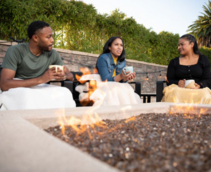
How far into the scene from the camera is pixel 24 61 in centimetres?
293

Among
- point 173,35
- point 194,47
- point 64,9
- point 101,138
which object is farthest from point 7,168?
point 173,35

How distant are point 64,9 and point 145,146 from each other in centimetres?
622

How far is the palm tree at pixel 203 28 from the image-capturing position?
28.3m

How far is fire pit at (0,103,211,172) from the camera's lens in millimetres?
762

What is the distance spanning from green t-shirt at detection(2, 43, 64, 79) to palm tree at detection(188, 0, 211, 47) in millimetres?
28979

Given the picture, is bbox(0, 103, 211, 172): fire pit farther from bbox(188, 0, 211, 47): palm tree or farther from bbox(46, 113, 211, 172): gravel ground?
bbox(188, 0, 211, 47): palm tree

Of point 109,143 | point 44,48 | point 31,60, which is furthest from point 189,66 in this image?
point 109,143

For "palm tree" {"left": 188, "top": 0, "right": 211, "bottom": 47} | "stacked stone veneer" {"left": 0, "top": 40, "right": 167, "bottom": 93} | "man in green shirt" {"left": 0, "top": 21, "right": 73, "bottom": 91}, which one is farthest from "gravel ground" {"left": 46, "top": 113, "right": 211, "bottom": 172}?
"palm tree" {"left": 188, "top": 0, "right": 211, "bottom": 47}

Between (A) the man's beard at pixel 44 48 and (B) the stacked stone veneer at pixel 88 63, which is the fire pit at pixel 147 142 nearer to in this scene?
(A) the man's beard at pixel 44 48

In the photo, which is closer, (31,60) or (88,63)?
(31,60)

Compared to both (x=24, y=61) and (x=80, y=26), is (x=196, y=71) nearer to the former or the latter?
(x=24, y=61)

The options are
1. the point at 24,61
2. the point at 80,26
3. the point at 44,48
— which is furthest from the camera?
the point at 80,26

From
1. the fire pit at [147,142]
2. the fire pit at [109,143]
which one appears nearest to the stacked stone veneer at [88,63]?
the fire pit at [109,143]

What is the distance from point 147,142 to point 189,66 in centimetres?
299
